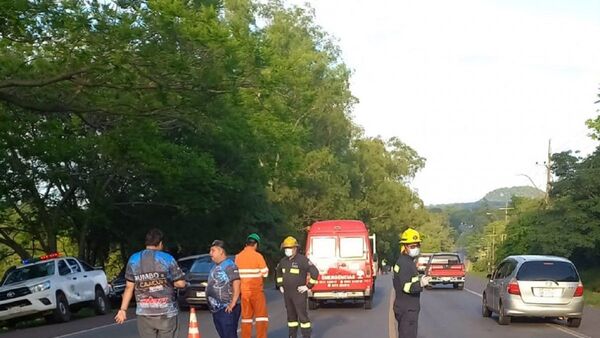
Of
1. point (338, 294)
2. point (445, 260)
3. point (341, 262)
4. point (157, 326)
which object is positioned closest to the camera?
point (157, 326)

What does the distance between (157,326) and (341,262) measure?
15.8 metres

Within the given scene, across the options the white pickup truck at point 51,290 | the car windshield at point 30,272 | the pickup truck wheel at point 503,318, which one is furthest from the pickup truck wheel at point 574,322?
the car windshield at point 30,272

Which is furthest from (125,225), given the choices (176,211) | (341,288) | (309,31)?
(309,31)

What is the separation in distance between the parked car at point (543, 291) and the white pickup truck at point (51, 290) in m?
12.2

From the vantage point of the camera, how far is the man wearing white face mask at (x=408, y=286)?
1024 centimetres

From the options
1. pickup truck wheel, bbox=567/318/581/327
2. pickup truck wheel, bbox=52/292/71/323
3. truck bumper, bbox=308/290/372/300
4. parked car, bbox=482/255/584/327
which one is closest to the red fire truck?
truck bumper, bbox=308/290/372/300

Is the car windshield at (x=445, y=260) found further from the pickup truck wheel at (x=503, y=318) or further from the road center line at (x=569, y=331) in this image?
the pickup truck wheel at (x=503, y=318)

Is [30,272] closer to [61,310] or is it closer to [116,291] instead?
[61,310]

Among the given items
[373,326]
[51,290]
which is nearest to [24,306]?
[51,290]

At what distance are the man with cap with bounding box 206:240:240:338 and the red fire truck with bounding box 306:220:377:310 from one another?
1293cm

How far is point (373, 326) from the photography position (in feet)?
60.8

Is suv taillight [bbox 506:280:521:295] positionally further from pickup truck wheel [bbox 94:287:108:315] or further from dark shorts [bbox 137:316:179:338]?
pickup truck wheel [bbox 94:287:108:315]

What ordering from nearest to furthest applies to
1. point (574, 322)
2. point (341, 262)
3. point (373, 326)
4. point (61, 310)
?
point (373, 326) → point (574, 322) → point (61, 310) → point (341, 262)

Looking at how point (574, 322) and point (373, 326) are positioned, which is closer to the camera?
point (373, 326)
